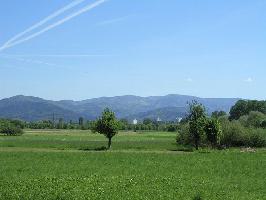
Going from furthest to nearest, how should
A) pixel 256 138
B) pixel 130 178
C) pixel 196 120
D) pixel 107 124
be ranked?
pixel 256 138
pixel 107 124
pixel 196 120
pixel 130 178

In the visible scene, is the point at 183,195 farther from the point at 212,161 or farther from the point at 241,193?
the point at 212,161

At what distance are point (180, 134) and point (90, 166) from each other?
4247 centimetres

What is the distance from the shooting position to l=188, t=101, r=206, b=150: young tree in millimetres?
71100

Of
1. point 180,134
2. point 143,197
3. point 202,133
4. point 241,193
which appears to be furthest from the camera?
point 180,134

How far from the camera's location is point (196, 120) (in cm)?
7194

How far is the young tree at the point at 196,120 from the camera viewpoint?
233ft

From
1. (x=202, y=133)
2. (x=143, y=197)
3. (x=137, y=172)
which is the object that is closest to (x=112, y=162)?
(x=137, y=172)

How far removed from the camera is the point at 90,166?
40.4 m

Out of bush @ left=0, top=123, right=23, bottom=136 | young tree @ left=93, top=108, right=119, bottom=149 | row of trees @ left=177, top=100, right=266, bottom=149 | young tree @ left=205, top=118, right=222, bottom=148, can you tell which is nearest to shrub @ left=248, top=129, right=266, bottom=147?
row of trees @ left=177, top=100, right=266, bottom=149

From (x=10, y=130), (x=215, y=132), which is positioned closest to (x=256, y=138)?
(x=215, y=132)

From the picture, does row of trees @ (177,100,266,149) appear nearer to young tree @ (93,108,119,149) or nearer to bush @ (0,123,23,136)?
young tree @ (93,108,119,149)

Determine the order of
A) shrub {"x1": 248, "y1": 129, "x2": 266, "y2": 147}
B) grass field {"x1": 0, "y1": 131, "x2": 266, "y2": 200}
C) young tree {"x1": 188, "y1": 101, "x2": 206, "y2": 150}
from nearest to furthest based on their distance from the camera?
grass field {"x1": 0, "y1": 131, "x2": 266, "y2": 200} < young tree {"x1": 188, "y1": 101, "x2": 206, "y2": 150} < shrub {"x1": 248, "y1": 129, "x2": 266, "y2": 147}

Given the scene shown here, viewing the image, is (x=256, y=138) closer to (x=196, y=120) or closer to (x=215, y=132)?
(x=215, y=132)

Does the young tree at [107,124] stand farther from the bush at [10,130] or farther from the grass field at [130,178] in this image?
the bush at [10,130]
